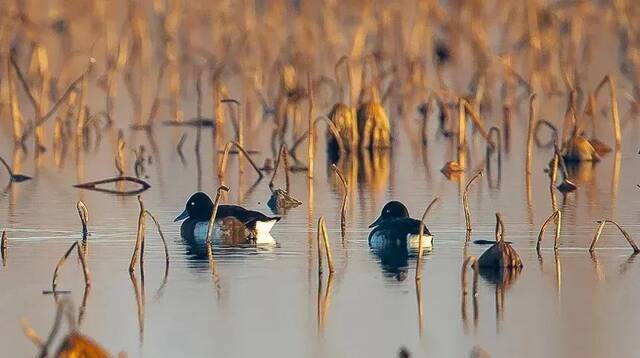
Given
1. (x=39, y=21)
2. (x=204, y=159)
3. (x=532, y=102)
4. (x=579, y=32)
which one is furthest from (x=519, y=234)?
(x=39, y=21)

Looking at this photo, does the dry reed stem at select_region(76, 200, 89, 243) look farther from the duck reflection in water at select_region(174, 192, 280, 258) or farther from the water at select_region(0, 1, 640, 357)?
the duck reflection in water at select_region(174, 192, 280, 258)

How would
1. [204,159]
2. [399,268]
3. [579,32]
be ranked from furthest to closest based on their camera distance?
[579,32], [204,159], [399,268]

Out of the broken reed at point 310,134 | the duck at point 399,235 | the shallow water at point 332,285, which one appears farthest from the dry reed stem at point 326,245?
the broken reed at point 310,134

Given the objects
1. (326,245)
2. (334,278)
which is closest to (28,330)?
(326,245)

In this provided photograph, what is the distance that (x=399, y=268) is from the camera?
9195 mm

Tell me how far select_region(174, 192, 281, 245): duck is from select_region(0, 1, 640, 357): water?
10 cm

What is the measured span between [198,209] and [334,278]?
2.09 meters

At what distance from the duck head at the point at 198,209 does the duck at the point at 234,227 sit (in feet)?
0.28

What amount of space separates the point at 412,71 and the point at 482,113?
0.94 metres

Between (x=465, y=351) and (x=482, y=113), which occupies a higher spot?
(x=482, y=113)

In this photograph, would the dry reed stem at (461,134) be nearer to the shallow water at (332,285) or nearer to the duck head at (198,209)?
the shallow water at (332,285)

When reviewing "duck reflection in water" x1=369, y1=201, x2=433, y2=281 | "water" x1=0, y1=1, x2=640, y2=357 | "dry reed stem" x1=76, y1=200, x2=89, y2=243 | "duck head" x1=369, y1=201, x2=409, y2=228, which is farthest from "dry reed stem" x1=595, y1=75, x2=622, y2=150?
"dry reed stem" x1=76, y1=200, x2=89, y2=243

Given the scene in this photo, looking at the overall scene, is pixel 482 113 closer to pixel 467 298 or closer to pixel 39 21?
pixel 39 21

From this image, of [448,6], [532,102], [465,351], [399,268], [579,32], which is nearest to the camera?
[465,351]
